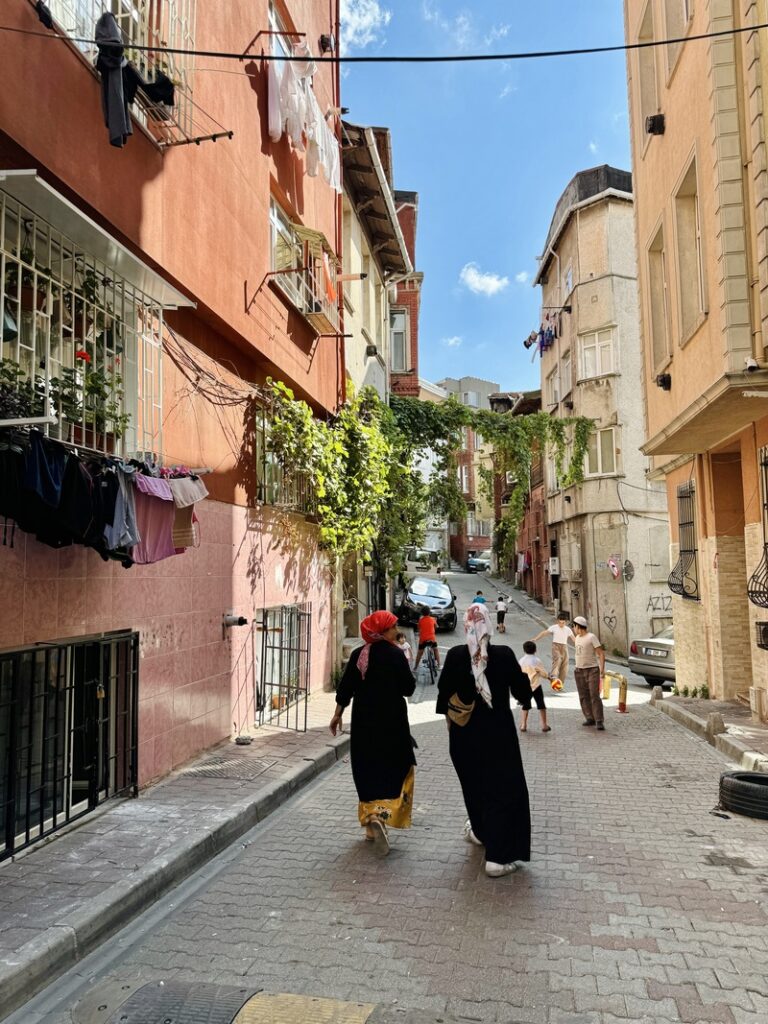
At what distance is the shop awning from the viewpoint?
4.94m

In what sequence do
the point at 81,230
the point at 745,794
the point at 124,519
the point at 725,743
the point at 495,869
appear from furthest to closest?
1. the point at 725,743
2. the point at 745,794
3. the point at 124,519
4. the point at 81,230
5. the point at 495,869

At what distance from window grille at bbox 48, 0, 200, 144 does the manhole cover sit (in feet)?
20.4

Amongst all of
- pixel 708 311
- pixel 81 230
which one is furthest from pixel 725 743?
pixel 81 230

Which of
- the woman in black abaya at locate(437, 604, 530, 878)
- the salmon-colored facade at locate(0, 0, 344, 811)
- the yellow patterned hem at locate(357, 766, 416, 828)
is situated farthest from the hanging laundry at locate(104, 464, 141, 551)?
the yellow patterned hem at locate(357, 766, 416, 828)

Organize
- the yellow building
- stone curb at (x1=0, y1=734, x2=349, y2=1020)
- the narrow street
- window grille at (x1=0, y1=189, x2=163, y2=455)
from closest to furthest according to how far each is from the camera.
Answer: the narrow street, stone curb at (x1=0, y1=734, x2=349, y2=1020), window grille at (x1=0, y1=189, x2=163, y2=455), the yellow building

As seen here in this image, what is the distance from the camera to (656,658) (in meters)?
17.5

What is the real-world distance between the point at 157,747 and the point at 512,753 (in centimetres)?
369

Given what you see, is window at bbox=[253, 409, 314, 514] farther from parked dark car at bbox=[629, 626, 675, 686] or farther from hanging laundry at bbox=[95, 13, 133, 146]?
parked dark car at bbox=[629, 626, 675, 686]

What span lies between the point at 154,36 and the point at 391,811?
7141 millimetres

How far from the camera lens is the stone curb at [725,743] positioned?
8.45 metres

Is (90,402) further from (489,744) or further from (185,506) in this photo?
(489,744)

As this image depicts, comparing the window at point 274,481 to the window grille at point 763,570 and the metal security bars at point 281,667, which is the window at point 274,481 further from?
the window grille at point 763,570

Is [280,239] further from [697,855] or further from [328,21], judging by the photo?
[697,855]

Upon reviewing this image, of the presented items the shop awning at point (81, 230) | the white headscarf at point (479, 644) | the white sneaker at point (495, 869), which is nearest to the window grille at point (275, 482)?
the shop awning at point (81, 230)
